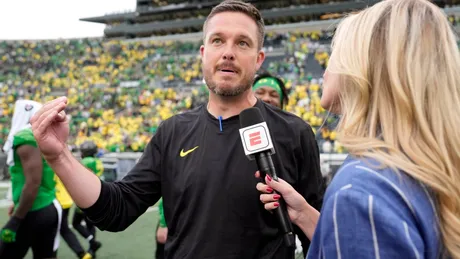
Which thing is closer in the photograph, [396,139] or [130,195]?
[396,139]

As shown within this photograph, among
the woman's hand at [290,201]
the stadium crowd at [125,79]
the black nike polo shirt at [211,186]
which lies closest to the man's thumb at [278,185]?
the woman's hand at [290,201]

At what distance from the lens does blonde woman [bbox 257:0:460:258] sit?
3.28ft

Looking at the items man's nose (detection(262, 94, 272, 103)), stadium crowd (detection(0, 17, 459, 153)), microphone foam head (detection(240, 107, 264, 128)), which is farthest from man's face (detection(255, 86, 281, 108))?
stadium crowd (detection(0, 17, 459, 153))

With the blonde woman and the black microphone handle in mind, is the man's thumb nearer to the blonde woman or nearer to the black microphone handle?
the black microphone handle

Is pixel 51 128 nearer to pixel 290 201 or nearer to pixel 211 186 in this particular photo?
pixel 211 186

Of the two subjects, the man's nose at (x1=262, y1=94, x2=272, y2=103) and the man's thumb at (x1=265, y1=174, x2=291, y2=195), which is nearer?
the man's thumb at (x1=265, y1=174, x2=291, y2=195)

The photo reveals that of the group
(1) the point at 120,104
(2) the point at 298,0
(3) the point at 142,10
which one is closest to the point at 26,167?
(1) the point at 120,104

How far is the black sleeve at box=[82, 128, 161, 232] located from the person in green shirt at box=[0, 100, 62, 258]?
1732 millimetres

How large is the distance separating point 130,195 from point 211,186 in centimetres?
38

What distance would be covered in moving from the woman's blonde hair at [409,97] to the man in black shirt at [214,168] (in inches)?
31.1

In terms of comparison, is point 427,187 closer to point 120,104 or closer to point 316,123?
point 316,123

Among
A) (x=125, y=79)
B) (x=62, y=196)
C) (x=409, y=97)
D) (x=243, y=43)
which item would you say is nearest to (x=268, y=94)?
(x=243, y=43)

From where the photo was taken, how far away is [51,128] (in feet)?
5.80

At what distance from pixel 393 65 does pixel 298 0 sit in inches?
1433
